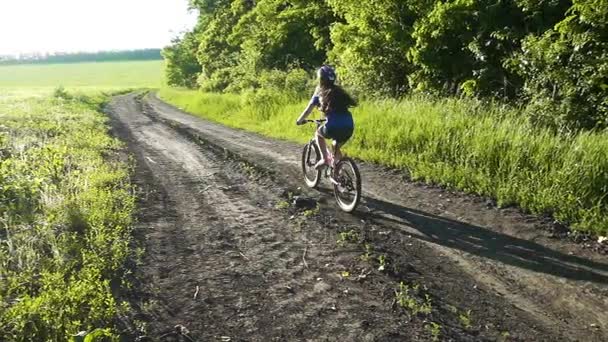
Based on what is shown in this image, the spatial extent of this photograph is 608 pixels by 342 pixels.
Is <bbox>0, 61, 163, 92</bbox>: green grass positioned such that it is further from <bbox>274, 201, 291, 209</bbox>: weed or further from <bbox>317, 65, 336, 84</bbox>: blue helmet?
<bbox>317, 65, 336, 84</bbox>: blue helmet

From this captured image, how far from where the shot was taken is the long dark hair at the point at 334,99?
7.24 meters

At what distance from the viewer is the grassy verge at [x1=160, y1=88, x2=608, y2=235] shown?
672cm

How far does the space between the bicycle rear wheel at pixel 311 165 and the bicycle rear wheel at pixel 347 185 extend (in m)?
1.04

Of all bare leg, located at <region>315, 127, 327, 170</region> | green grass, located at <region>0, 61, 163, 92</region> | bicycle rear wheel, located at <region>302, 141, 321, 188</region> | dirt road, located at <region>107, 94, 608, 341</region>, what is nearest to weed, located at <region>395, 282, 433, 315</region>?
dirt road, located at <region>107, 94, 608, 341</region>

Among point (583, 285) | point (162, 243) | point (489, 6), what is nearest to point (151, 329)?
point (162, 243)

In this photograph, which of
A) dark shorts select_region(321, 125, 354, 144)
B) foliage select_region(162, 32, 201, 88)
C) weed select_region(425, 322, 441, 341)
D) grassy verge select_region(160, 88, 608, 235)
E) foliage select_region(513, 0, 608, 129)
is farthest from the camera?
foliage select_region(162, 32, 201, 88)

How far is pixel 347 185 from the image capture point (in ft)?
24.1

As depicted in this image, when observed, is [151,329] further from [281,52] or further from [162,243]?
[281,52]

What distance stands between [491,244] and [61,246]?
5.43 metres

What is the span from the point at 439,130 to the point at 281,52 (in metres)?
16.5

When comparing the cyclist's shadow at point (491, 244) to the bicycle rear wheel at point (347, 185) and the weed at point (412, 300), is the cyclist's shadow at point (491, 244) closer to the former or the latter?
the bicycle rear wheel at point (347, 185)

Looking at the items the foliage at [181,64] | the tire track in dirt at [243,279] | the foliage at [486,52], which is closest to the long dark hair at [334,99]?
the tire track in dirt at [243,279]

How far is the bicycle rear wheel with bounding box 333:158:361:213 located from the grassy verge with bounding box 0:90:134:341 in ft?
10.8

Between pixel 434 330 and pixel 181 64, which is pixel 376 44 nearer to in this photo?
pixel 434 330
